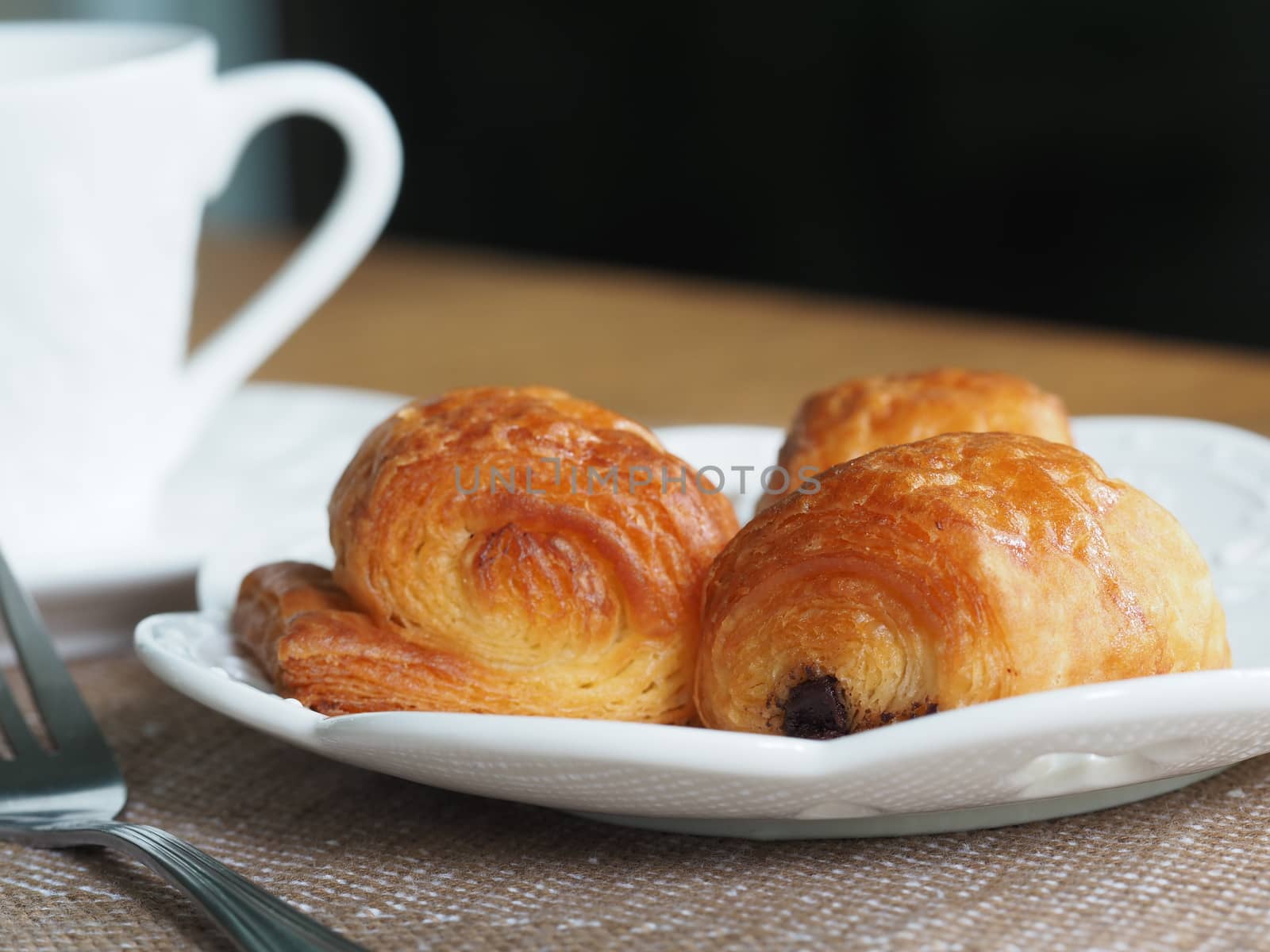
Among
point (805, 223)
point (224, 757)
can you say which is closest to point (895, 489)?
point (224, 757)

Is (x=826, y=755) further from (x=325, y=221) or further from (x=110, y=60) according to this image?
(x=110, y=60)

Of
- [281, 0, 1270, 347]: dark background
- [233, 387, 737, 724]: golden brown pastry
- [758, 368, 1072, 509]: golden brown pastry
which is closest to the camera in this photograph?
[233, 387, 737, 724]: golden brown pastry

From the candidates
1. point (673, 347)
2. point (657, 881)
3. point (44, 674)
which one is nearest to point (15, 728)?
point (44, 674)

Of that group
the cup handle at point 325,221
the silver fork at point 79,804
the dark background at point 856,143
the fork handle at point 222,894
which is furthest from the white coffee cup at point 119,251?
the dark background at point 856,143

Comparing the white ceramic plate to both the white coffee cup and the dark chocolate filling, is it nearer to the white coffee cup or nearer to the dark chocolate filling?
the dark chocolate filling

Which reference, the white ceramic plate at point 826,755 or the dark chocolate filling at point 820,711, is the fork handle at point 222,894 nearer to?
the white ceramic plate at point 826,755

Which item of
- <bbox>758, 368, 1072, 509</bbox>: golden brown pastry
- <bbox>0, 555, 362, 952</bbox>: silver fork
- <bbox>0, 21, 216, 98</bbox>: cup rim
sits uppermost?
<bbox>0, 21, 216, 98</bbox>: cup rim

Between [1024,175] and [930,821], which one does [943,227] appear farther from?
[930,821]

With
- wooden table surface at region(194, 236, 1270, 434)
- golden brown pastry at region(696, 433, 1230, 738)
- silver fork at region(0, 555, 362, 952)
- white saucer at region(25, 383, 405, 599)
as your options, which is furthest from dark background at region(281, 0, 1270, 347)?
silver fork at region(0, 555, 362, 952)
